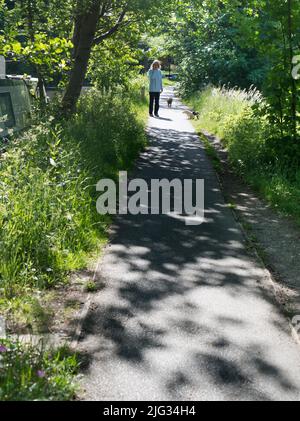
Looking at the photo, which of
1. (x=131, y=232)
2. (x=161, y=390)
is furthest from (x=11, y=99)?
(x=161, y=390)

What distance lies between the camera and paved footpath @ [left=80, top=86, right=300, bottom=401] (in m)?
3.81

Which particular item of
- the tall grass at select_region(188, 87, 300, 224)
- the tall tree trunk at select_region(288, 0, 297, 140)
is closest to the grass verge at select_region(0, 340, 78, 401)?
the tall grass at select_region(188, 87, 300, 224)

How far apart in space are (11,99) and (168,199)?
3082mm

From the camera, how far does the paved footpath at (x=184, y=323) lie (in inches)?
150

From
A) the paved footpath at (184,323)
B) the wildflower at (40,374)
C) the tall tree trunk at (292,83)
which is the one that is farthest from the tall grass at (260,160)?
the wildflower at (40,374)

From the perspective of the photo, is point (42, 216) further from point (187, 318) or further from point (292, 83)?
point (292, 83)

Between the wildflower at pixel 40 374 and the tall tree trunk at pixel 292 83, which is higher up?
the tall tree trunk at pixel 292 83

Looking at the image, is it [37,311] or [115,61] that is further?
[115,61]

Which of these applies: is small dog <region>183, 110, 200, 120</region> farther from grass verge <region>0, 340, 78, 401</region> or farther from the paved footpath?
grass verge <region>0, 340, 78, 401</region>

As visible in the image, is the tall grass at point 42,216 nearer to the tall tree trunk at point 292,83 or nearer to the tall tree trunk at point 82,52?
the tall tree trunk at point 292,83

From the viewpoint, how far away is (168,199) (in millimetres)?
9219

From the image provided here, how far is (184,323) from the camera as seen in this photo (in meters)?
4.75

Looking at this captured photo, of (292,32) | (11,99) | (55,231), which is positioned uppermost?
(292,32)

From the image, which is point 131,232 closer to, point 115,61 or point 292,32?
point 292,32
